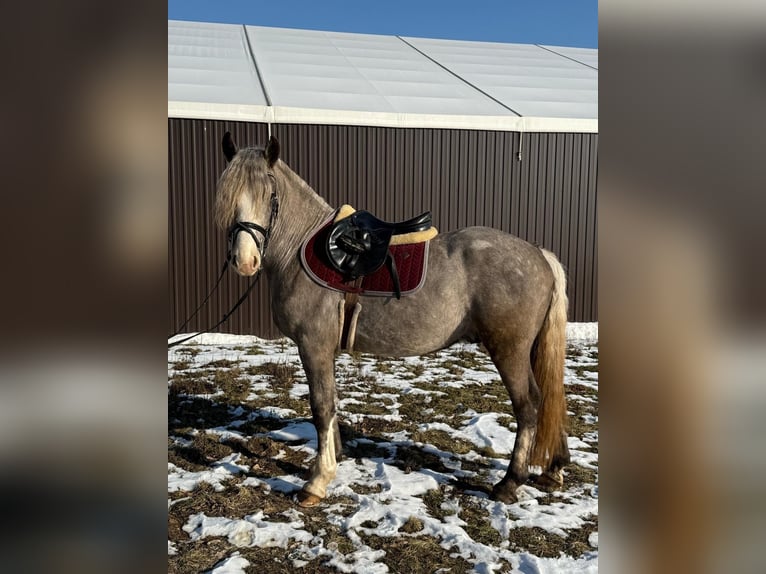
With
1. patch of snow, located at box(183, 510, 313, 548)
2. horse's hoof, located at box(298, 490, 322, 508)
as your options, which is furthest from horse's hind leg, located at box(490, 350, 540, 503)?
patch of snow, located at box(183, 510, 313, 548)

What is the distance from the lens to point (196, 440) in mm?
3623

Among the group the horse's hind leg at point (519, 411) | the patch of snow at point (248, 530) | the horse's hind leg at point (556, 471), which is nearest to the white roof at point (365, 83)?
the horse's hind leg at point (519, 411)

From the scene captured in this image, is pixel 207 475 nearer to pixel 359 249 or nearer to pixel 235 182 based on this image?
pixel 359 249

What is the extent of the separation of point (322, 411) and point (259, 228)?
1.17 metres

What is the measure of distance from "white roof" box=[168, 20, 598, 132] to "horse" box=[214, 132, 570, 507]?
431cm

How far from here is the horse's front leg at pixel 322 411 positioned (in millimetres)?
2834

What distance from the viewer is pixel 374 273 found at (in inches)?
111

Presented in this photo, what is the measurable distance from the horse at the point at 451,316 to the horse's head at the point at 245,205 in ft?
0.08

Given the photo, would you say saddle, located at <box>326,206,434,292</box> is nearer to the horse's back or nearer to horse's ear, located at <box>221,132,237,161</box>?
the horse's back

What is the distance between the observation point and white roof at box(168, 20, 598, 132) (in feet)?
22.2

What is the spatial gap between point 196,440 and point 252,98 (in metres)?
4.97
